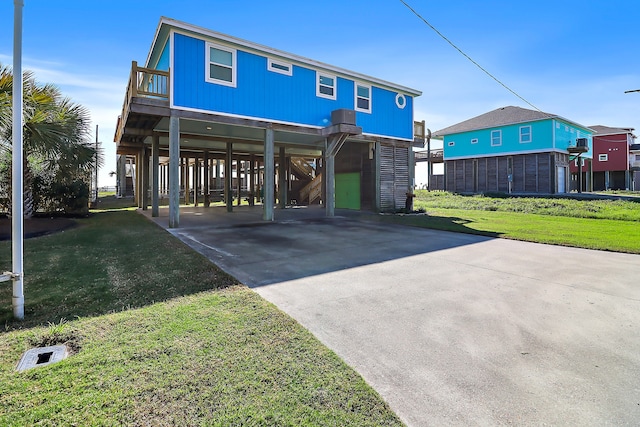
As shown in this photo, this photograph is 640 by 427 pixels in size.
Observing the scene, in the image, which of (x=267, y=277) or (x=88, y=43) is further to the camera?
(x=88, y=43)

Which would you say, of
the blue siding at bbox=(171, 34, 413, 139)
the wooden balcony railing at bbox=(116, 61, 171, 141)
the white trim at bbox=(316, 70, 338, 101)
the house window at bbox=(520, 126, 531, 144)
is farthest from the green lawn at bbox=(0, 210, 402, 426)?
the house window at bbox=(520, 126, 531, 144)

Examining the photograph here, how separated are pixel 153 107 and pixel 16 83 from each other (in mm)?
6801

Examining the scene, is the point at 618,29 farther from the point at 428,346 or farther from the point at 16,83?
the point at 16,83

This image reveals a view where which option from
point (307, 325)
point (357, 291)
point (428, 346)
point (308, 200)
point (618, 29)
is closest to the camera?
point (428, 346)

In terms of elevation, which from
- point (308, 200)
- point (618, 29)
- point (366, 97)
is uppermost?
point (618, 29)

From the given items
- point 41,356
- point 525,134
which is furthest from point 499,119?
point 41,356

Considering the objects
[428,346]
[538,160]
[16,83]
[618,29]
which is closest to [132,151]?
[16,83]

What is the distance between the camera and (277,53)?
38.5ft

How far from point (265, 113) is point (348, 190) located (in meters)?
7.23

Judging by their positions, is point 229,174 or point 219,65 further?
point 229,174

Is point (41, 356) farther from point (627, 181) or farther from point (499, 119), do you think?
point (627, 181)

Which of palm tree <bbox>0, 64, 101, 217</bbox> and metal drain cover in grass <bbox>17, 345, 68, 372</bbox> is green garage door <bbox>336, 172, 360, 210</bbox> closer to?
palm tree <bbox>0, 64, 101, 217</bbox>

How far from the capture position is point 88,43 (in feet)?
32.7

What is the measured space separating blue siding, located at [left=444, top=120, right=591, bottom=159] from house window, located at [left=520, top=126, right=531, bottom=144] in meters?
0.22
